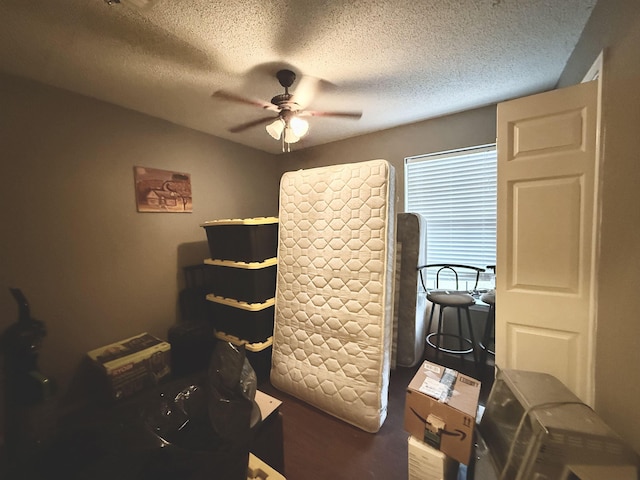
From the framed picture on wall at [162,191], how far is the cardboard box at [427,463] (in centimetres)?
271

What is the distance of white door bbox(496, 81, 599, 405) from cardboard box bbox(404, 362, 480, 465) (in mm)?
473

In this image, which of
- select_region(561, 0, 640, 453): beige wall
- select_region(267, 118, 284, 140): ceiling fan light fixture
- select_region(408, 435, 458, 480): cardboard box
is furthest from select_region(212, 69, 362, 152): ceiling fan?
select_region(408, 435, 458, 480): cardboard box

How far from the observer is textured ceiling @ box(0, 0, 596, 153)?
124 cm

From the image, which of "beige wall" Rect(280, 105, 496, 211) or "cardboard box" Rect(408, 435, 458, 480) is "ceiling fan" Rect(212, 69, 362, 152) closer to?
"beige wall" Rect(280, 105, 496, 211)

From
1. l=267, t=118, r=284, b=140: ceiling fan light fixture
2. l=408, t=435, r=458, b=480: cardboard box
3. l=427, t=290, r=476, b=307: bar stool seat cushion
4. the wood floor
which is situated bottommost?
the wood floor

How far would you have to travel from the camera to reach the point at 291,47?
4.90 feet

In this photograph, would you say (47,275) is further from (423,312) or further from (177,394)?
(423,312)

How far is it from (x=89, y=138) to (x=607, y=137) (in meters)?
3.31

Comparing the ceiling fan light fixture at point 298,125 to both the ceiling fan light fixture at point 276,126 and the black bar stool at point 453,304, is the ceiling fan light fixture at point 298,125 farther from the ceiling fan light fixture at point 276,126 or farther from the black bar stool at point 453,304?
the black bar stool at point 453,304

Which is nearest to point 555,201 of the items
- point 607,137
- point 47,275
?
point 607,137

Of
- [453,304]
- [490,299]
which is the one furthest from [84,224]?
[490,299]

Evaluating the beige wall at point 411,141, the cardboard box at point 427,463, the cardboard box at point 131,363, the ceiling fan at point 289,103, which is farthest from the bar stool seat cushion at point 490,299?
the cardboard box at point 131,363

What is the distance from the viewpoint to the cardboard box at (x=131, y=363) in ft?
5.96

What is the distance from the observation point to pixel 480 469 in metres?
1.20
